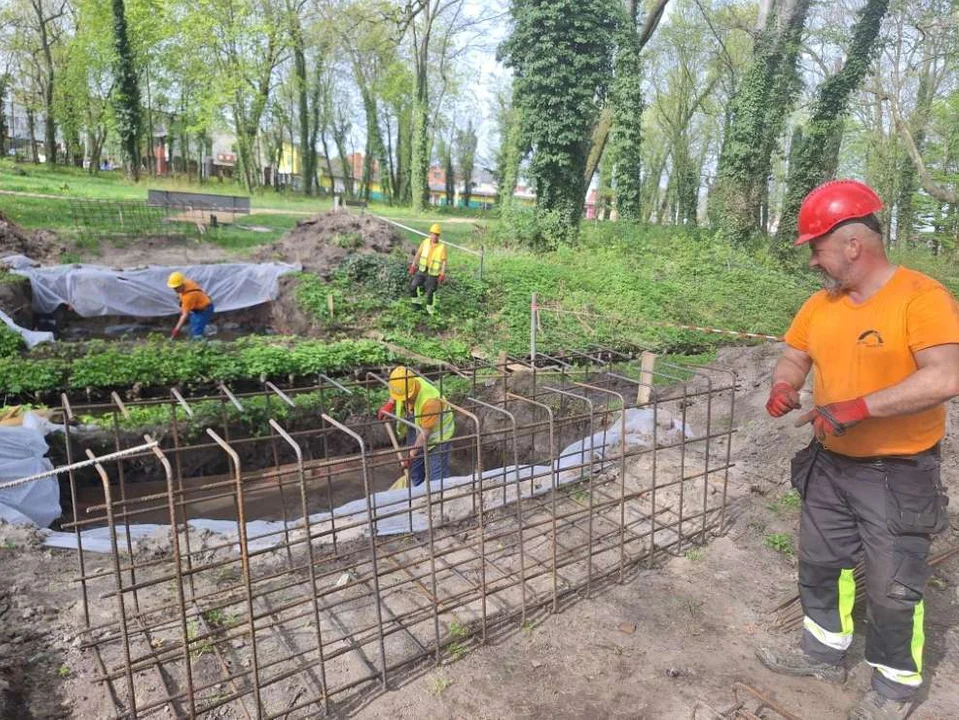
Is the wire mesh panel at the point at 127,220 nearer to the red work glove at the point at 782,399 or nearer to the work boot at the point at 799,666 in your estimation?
the red work glove at the point at 782,399

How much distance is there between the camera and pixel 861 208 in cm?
266

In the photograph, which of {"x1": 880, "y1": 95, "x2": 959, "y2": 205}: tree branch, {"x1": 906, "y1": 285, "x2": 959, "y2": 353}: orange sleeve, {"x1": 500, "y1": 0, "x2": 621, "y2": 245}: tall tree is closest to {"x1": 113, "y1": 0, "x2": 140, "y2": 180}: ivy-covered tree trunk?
{"x1": 500, "y1": 0, "x2": 621, "y2": 245}: tall tree

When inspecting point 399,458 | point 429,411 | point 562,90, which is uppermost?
point 562,90

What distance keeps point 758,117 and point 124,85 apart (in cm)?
2568

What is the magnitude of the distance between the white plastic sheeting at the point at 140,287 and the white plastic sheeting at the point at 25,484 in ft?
23.9

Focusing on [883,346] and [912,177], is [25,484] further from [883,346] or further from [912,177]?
[912,177]

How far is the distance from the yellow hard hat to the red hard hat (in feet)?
11.6

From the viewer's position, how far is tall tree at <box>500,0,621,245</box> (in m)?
17.6

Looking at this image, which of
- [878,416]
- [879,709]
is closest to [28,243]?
[878,416]

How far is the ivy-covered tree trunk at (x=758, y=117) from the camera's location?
62.6 feet

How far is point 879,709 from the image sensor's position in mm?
2781

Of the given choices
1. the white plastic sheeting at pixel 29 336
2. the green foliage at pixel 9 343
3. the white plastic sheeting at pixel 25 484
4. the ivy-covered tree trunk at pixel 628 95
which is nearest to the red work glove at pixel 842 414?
the white plastic sheeting at pixel 25 484

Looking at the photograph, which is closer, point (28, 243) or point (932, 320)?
point (932, 320)

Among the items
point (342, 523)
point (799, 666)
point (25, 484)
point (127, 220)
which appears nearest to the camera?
point (799, 666)
